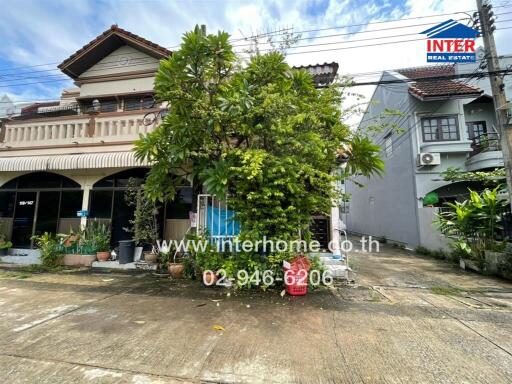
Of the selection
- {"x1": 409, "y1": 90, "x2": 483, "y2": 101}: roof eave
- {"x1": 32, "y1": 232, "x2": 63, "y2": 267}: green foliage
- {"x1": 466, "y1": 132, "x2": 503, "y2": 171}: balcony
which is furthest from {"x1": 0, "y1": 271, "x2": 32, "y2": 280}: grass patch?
{"x1": 466, "y1": 132, "x2": 503, "y2": 171}: balcony

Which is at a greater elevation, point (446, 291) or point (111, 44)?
point (111, 44)

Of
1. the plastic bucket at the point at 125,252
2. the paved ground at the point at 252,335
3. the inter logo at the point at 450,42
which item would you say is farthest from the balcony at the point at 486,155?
the plastic bucket at the point at 125,252

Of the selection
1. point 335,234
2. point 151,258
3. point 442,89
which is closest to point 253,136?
point 335,234

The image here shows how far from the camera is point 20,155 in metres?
8.96

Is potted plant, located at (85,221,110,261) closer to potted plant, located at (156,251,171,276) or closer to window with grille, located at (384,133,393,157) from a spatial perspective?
potted plant, located at (156,251,171,276)

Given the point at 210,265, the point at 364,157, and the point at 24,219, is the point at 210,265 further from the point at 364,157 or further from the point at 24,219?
the point at 24,219

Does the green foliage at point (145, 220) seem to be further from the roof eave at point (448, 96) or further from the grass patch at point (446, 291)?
the roof eave at point (448, 96)

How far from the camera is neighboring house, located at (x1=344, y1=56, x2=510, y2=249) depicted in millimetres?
11500

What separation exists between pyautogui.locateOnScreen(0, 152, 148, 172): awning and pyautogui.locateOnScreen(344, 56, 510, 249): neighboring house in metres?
10.4

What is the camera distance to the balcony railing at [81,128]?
27.1 ft

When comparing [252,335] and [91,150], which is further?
[91,150]

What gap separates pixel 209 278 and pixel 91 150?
6.08 metres

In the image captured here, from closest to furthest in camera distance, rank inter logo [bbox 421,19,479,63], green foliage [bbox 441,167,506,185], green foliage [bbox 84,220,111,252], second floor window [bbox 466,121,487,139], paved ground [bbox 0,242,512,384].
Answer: paved ground [bbox 0,242,512,384]
inter logo [bbox 421,19,479,63]
green foliage [bbox 84,220,111,252]
green foliage [bbox 441,167,506,185]
second floor window [bbox 466,121,487,139]

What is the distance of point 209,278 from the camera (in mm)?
5836
